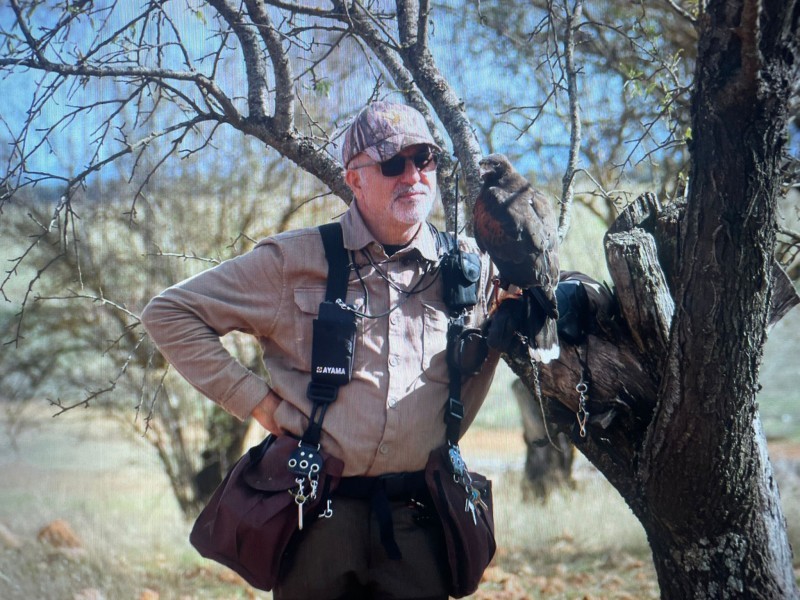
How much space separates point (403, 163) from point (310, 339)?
595 mm

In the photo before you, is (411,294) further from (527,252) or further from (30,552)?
(30,552)

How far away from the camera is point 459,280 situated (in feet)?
8.44

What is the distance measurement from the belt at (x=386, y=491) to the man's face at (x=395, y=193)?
29.4 inches

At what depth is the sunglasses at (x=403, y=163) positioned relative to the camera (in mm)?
2484

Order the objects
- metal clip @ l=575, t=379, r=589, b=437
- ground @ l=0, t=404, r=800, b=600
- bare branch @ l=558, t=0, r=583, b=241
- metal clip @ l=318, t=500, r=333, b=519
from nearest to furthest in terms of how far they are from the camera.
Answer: metal clip @ l=318, t=500, r=333, b=519 < metal clip @ l=575, t=379, r=589, b=437 < bare branch @ l=558, t=0, r=583, b=241 < ground @ l=0, t=404, r=800, b=600

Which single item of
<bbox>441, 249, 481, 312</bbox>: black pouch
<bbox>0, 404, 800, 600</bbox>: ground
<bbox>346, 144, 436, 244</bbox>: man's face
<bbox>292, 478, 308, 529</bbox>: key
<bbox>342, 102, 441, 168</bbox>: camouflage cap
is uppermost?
<bbox>342, 102, 441, 168</bbox>: camouflage cap

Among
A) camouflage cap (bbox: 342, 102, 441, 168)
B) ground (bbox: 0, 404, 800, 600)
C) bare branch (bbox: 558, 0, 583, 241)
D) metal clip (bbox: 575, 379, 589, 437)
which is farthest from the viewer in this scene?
ground (bbox: 0, 404, 800, 600)

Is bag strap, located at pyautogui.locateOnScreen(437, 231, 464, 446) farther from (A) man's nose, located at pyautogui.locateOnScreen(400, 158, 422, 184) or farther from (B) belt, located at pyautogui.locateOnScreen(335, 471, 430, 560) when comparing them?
(A) man's nose, located at pyautogui.locateOnScreen(400, 158, 422, 184)

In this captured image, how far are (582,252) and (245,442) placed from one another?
3.39m

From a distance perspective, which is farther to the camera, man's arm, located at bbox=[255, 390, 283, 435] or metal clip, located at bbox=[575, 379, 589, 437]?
metal clip, located at bbox=[575, 379, 589, 437]

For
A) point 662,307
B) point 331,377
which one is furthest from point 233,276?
point 662,307

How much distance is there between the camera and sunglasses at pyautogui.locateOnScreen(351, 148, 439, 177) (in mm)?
2484

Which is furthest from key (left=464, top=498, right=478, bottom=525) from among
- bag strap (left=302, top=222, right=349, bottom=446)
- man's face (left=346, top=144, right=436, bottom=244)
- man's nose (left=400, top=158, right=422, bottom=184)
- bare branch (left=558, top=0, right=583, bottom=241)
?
bare branch (left=558, top=0, right=583, bottom=241)

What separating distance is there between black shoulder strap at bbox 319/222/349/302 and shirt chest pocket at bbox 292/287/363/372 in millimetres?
44
